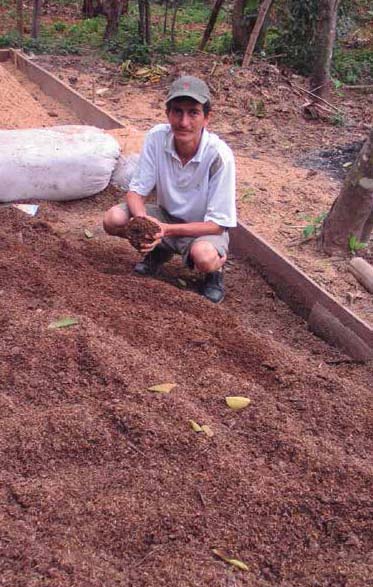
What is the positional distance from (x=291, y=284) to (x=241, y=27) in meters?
7.43

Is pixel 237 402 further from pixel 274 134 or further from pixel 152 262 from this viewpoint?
pixel 274 134

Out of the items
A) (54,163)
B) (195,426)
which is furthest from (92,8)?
(195,426)

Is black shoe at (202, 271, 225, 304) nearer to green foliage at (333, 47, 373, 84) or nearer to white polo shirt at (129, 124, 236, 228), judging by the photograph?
white polo shirt at (129, 124, 236, 228)

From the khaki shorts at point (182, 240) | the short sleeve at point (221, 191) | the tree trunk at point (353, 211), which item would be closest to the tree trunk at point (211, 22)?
the tree trunk at point (353, 211)

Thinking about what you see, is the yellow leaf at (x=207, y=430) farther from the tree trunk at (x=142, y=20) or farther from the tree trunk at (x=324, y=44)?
the tree trunk at (x=142, y=20)

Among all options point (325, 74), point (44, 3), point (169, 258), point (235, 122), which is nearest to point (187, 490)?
point (169, 258)

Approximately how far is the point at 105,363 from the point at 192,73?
656cm

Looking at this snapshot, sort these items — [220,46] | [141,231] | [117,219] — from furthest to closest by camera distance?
1. [220,46]
2. [117,219]
3. [141,231]

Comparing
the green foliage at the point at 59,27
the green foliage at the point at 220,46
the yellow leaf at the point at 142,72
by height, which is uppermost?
the green foliage at the point at 220,46

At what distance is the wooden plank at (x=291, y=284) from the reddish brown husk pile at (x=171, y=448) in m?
0.15

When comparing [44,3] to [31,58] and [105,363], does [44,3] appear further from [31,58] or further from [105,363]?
[105,363]

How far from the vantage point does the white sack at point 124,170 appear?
17.1 feet

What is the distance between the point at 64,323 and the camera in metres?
3.26

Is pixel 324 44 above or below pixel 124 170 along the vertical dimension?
above
